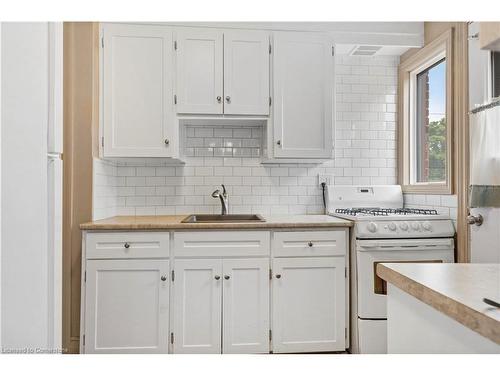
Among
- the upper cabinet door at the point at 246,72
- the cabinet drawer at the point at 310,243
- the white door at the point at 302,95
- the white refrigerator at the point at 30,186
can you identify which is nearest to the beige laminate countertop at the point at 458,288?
the white refrigerator at the point at 30,186

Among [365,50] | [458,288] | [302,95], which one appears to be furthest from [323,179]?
[458,288]

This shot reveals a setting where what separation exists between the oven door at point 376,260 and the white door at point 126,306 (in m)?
1.22

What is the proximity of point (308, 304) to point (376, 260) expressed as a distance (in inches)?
20.3

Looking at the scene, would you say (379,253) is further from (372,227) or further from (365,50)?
(365,50)

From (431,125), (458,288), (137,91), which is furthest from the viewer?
(431,125)

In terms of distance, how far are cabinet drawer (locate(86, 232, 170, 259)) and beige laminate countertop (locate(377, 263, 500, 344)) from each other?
5.18 ft

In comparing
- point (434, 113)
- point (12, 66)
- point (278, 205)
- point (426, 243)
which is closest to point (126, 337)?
point (278, 205)

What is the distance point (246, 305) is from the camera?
94.0 inches

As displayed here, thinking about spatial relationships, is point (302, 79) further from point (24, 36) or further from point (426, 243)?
point (24, 36)

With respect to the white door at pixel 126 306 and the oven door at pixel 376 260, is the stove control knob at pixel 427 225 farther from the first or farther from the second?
the white door at pixel 126 306

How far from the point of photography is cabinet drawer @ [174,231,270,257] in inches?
93.2

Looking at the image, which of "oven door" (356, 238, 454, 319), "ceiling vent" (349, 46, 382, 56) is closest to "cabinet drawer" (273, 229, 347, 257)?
"oven door" (356, 238, 454, 319)

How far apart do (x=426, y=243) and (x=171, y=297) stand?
5.43ft
